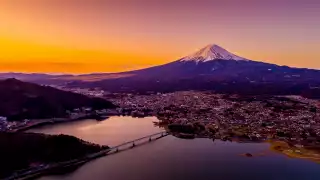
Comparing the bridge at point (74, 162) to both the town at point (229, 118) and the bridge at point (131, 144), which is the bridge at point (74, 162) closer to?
the bridge at point (131, 144)

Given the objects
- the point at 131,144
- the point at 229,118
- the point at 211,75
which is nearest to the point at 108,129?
the point at 131,144

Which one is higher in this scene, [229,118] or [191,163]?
[229,118]

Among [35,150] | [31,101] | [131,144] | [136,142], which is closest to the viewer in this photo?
[35,150]

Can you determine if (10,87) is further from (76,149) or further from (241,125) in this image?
(241,125)

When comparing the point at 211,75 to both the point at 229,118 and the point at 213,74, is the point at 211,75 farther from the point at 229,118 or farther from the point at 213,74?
the point at 229,118

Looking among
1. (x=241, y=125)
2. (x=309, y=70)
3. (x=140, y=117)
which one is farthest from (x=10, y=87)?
(x=309, y=70)
